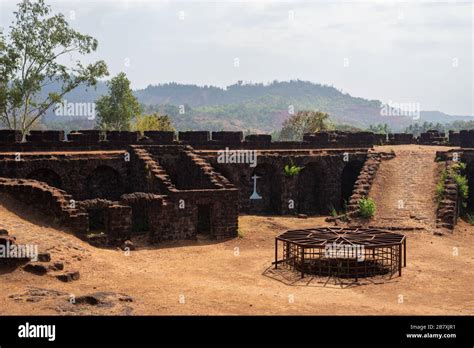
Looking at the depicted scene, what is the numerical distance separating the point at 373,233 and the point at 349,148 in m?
15.7

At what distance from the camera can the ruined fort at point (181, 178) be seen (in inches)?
971

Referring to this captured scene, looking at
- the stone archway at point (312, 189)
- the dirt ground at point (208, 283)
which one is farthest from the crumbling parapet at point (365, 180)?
the dirt ground at point (208, 283)

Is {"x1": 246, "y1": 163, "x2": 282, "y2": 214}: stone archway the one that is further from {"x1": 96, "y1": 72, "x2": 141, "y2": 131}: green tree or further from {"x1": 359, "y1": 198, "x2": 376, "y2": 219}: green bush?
{"x1": 96, "y1": 72, "x2": 141, "y2": 131}: green tree

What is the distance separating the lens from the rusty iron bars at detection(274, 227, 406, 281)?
64.6ft

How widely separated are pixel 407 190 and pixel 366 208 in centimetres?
353

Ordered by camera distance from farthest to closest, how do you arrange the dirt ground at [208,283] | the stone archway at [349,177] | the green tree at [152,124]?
the green tree at [152,124], the stone archway at [349,177], the dirt ground at [208,283]

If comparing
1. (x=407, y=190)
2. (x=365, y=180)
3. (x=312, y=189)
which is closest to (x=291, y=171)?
(x=312, y=189)

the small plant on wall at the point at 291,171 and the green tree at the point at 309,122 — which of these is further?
the green tree at the point at 309,122

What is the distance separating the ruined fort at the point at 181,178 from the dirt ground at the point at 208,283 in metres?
0.97

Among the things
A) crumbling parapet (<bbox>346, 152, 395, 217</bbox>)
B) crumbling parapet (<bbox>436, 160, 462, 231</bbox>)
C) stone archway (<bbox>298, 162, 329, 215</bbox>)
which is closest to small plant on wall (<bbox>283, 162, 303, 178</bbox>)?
stone archway (<bbox>298, 162, 329, 215</bbox>)

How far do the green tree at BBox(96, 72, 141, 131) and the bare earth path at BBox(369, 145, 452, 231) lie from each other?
36036mm

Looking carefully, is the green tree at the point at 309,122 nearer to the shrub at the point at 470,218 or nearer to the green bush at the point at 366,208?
the shrub at the point at 470,218

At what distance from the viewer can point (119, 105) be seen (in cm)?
6525
